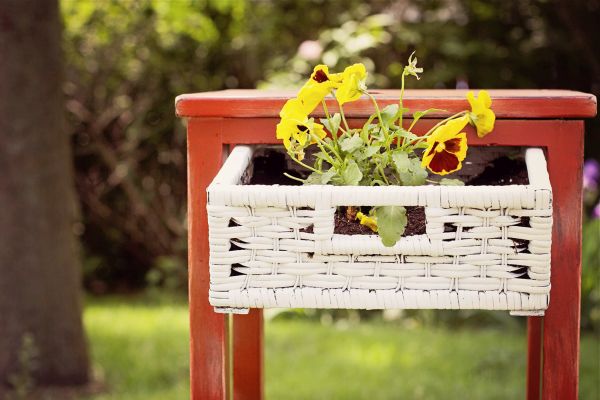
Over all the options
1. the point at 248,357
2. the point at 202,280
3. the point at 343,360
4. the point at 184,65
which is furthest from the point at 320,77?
the point at 184,65

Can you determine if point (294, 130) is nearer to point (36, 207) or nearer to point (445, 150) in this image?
point (445, 150)

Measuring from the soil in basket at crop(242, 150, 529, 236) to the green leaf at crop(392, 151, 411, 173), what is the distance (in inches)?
4.4

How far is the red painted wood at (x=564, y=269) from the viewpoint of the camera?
138cm

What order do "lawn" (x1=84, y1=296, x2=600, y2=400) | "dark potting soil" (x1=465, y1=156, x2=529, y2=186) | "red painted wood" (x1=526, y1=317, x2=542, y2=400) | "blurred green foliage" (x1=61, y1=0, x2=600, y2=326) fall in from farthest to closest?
"blurred green foliage" (x1=61, y1=0, x2=600, y2=326), "lawn" (x1=84, y1=296, x2=600, y2=400), "red painted wood" (x1=526, y1=317, x2=542, y2=400), "dark potting soil" (x1=465, y1=156, x2=529, y2=186)

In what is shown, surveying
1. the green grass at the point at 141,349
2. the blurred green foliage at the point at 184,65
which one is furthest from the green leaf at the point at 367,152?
the blurred green foliage at the point at 184,65

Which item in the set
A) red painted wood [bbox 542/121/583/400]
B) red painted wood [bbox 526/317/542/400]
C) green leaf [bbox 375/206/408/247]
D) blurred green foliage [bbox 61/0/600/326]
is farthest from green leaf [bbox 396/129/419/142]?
blurred green foliage [bbox 61/0/600/326]

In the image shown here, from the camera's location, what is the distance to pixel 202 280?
144 centimetres

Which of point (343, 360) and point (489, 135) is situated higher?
point (489, 135)

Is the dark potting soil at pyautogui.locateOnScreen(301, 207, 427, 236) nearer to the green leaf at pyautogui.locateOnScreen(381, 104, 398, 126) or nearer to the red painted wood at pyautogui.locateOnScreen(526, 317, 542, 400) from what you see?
the green leaf at pyautogui.locateOnScreen(381, 104, 398, 126)

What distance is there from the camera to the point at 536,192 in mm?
1237

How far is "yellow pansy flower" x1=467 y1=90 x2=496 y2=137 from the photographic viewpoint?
1371 millimetres

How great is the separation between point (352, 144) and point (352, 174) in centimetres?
5

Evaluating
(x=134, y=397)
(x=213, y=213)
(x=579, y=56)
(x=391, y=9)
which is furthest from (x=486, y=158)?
(x=391, y=9)

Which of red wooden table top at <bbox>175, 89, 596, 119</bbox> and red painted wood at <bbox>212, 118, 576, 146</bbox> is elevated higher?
red wooden table top at <bbox>175, 89, 596, 119</bbox>
